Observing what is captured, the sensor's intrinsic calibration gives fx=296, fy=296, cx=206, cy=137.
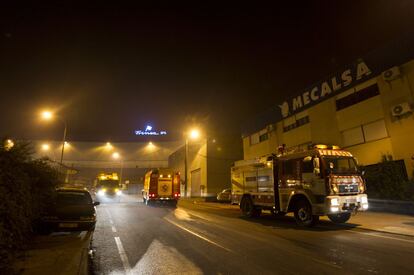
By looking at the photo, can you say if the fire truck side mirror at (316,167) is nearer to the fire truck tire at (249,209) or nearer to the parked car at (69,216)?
the fire truck tire at (249,209)

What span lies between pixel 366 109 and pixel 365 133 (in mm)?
1808

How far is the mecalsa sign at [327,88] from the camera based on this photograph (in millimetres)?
22750

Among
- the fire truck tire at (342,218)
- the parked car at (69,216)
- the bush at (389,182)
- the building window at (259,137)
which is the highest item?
the building window at (259,137)

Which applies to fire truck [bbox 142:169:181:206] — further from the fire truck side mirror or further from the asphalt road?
the fire truck side mirror

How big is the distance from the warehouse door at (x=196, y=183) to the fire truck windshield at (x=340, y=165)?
116ft

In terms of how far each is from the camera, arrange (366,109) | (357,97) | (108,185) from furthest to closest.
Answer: (108,185) < (357,97) < (366,109)

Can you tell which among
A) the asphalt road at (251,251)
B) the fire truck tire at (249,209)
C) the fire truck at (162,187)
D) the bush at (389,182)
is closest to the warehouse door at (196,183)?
the fire truck at (162,187)

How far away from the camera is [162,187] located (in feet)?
87.6

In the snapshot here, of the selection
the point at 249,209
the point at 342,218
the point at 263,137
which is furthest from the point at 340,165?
the point at 263,137

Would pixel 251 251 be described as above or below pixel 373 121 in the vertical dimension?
below

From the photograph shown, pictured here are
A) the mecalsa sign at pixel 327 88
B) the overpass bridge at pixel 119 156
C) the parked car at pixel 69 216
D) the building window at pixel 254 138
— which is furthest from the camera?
the overpass bridge at pixel 119 156

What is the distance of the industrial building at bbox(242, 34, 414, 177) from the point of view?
19.2 m

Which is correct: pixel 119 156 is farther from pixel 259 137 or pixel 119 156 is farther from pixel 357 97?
pixel 357 97

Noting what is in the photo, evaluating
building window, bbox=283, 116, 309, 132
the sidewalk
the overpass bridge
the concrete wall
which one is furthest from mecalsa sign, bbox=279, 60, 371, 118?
the overpass bridge
